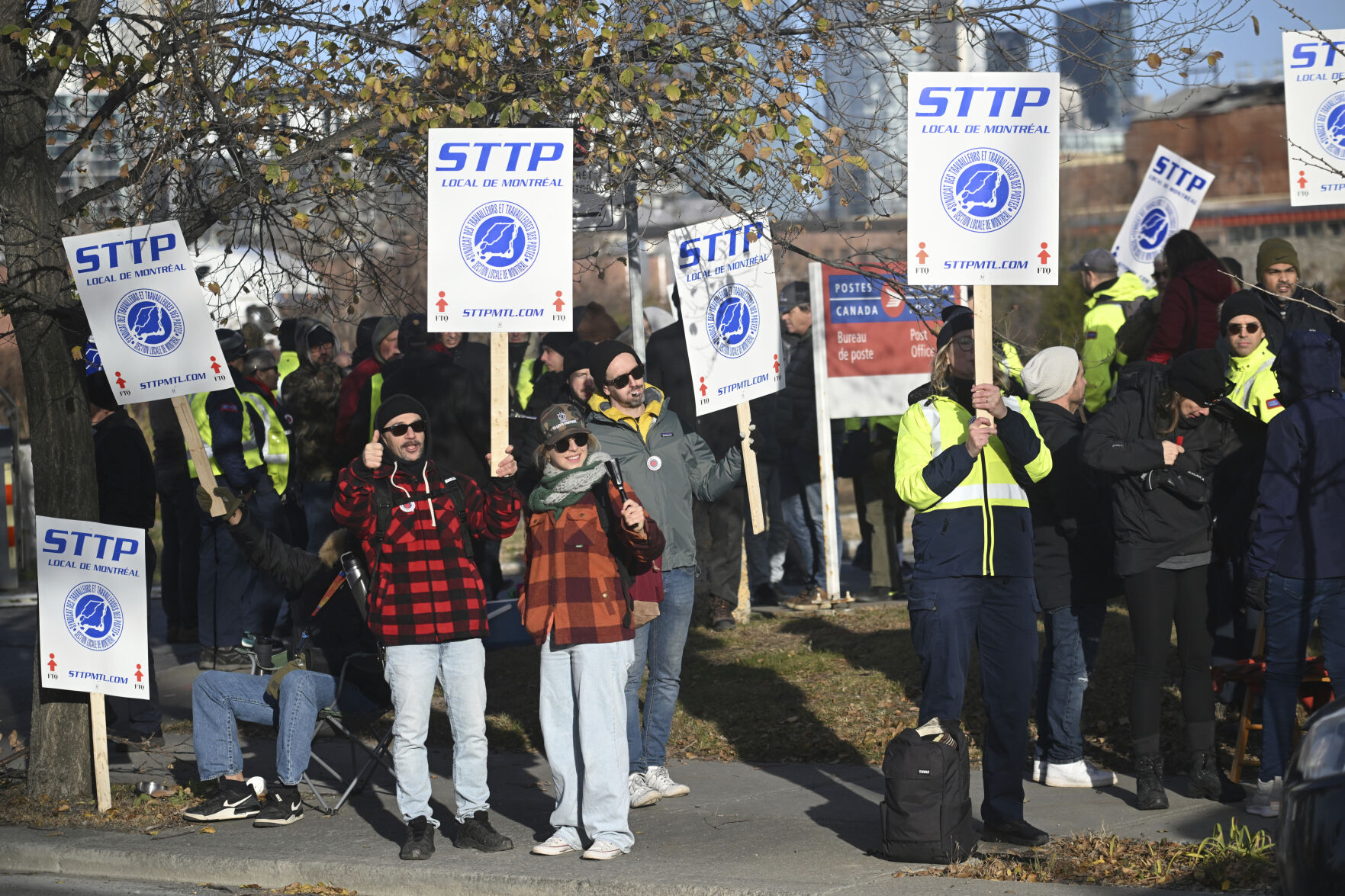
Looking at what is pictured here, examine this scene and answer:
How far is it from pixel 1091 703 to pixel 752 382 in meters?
3.02

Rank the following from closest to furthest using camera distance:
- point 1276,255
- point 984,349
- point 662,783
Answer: point 984,349
point 662,783
point 1276,255

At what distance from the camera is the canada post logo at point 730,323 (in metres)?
10.3

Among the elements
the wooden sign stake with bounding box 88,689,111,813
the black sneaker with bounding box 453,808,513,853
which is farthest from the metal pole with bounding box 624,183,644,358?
the wooden sign stake with bounding box 88,689,111,813

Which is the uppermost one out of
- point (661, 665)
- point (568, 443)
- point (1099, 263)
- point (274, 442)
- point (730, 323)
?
point (1099, 263)

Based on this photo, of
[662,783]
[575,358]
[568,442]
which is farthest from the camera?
[575,358]

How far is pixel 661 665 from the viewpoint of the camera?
7.60m

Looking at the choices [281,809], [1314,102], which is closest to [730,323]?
[1314,102]

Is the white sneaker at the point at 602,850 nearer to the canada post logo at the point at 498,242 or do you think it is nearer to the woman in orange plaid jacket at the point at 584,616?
the woman in orange plaid jacket at the point at 584,616

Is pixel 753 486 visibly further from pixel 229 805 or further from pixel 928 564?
pixel 229 805

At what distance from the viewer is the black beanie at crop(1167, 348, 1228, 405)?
6.99 meters

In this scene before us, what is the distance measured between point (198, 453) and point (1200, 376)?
467cm

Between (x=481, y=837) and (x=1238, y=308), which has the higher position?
(x=1238, y=308)

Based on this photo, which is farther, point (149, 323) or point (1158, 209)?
point (1158, 209)

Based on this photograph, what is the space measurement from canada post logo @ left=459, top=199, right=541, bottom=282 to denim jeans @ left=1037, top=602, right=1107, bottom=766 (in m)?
3.01
